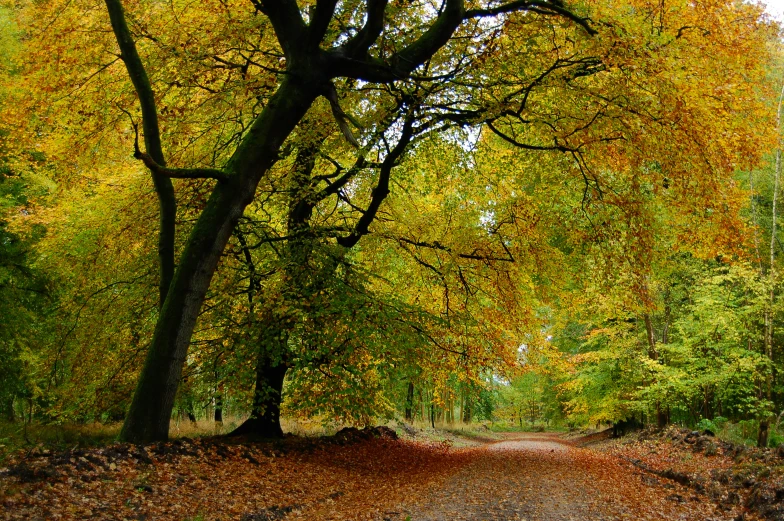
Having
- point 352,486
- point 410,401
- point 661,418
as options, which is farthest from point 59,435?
point 661,418

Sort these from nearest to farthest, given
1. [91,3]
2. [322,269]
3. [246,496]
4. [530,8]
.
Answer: [246,496]
[530,8]
[91,3]
[322,269]

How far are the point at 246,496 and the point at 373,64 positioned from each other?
639 cm

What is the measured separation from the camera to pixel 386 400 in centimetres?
1298

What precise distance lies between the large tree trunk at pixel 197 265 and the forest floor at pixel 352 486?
1.74ft

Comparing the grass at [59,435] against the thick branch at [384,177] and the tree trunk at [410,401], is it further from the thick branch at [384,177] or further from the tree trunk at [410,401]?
the tree trunk at [410,401]

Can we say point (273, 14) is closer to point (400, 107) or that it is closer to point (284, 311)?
point (400, 107)

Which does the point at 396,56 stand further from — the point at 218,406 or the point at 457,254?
the point at 218,406

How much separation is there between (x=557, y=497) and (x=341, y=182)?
7320 mm

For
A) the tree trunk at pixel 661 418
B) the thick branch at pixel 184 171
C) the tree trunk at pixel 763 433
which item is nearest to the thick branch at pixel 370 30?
the thick branch at pixel 184 171

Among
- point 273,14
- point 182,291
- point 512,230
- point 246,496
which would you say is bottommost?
point 246,496

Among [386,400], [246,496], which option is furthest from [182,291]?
[386,400]

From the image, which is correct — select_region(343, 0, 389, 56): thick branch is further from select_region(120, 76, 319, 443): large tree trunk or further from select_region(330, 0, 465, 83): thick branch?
select_region(120, 76, 319, 443): large tree trunk

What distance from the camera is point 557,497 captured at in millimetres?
8109

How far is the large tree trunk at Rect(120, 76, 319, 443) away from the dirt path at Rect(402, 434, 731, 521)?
12.7 ft
